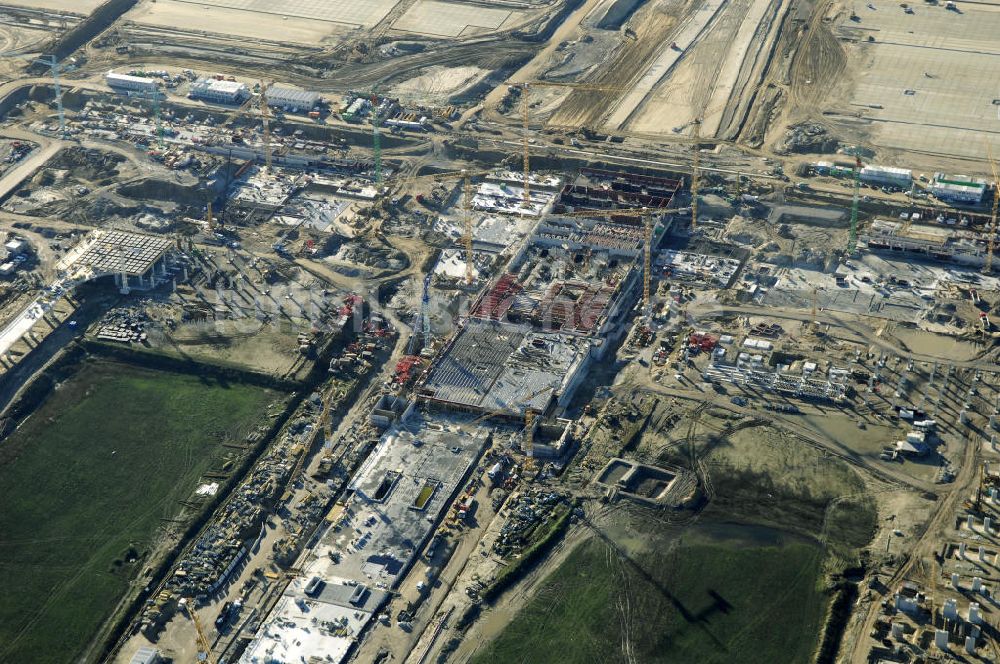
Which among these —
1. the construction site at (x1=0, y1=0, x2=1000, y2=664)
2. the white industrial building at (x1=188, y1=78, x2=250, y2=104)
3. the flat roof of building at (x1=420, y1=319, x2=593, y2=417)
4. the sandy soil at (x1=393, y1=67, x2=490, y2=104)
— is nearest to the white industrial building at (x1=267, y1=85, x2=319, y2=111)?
the construction site at (x1=0, y1=0, x2=1000, y2=664)

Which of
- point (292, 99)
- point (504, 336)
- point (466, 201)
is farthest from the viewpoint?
point (292, 99)

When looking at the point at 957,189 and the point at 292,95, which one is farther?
the point at 292,95

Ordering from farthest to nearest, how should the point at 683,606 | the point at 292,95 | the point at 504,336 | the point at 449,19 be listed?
the point at 449,19, the point at 292,95, the point at 504,336, the point at 683,606

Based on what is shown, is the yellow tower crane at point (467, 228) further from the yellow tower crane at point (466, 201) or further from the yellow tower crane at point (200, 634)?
the yellow tower crane at point (200, 634)

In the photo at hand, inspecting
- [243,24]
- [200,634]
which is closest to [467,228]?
[200,634]

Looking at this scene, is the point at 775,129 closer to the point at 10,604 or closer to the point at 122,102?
the point at 122,102

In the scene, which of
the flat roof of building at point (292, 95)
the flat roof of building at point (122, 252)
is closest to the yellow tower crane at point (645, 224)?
the flat roof of building at point (122, 252)

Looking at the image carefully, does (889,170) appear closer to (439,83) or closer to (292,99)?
(439,83)
